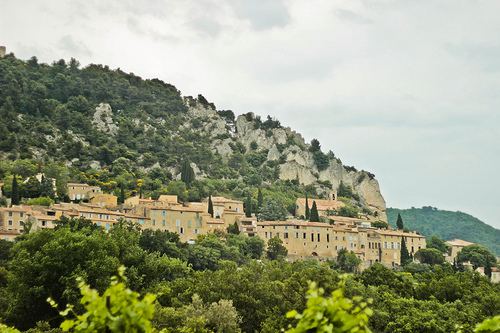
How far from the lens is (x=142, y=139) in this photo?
103 metres

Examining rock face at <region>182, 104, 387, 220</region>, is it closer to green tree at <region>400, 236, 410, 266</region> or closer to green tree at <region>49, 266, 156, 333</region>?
green tree at <region>400, 236, 410, 266</region>

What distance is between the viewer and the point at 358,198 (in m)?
115

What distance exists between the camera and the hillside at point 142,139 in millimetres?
85144

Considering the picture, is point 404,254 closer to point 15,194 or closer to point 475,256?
point 475,256

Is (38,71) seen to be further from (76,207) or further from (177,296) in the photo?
(177,296)

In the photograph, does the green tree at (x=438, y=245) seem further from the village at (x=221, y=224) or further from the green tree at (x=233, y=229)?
the green tree at (x=233, y=229)

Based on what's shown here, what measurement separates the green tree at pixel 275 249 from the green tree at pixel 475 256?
30337 millimetres

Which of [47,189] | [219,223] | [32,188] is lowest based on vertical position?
[219,223]

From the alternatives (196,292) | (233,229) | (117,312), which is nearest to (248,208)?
(233,229)

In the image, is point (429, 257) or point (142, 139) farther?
point (142, 139)

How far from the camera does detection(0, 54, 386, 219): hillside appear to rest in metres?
85.1

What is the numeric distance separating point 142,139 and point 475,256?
232 feet

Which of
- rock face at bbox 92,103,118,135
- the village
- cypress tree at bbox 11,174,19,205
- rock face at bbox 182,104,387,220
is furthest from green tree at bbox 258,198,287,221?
rock face at bbox 92,103,118,135

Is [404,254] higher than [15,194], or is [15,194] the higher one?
[15,194]
